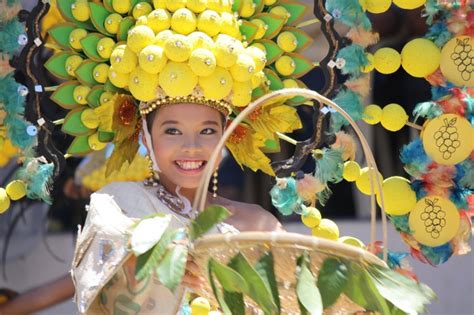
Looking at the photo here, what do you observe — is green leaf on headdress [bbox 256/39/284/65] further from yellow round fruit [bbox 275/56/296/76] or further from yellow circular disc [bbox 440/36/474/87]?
yellow circular disc [bbox 440/36/474/87]

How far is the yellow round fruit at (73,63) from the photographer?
355 centimetres

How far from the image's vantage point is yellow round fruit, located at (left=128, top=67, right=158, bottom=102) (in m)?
3.31

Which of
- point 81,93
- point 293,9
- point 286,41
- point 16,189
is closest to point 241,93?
point 286,41

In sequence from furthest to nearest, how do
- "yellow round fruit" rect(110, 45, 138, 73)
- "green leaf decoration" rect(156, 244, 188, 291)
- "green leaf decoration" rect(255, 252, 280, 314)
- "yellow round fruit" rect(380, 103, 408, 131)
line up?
1. "yellow round fruit" rect(380, 103, 408, 131)
2. "yellow round fruit" rect(110, 45, 138, 73)
3. "green leaf decoration" rect(255, 252, 280, 314)
4. "green leaf decoration" rect(156, 244, 188, 291)

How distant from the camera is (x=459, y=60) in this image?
3.46 meters

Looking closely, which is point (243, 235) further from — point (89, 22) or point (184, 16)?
point (89, 22)

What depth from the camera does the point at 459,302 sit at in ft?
17.7

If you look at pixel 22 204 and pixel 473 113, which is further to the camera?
pixel 22 204

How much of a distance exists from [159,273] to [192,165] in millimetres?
759

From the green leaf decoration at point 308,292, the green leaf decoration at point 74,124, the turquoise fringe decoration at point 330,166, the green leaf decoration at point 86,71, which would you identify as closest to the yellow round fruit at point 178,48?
the green leaf decoration at point 86,71

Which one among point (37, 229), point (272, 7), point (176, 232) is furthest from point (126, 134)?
point (37, 229)

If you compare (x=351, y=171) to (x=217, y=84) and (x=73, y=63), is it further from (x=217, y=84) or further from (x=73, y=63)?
(x=73, y=63)

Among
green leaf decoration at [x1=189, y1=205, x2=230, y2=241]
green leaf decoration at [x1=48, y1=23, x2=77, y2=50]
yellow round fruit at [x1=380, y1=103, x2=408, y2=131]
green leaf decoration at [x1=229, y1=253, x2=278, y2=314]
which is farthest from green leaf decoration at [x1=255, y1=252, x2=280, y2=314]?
green leaf decoration at [x1=48, y1=23, x2=77, y2=50]

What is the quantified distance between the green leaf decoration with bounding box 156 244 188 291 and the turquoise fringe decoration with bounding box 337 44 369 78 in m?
1.06
